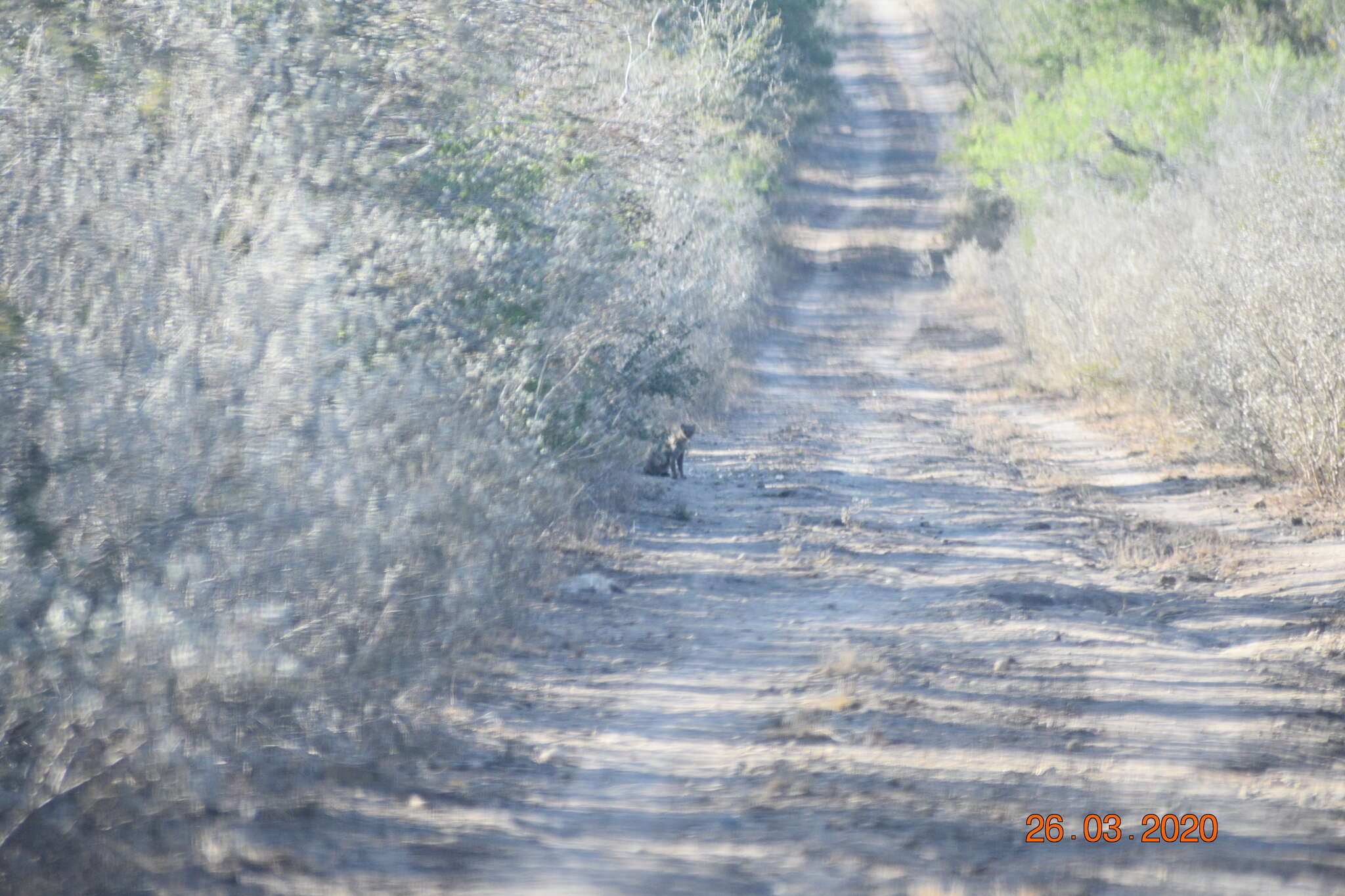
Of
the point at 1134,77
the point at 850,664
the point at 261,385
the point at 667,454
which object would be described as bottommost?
the point at 667,454

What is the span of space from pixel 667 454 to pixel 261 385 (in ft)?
18.7

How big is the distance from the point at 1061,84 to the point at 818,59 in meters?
9.18

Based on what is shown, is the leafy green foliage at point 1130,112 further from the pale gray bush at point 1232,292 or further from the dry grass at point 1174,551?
the dry grass at point 1174,551

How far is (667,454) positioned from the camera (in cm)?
955

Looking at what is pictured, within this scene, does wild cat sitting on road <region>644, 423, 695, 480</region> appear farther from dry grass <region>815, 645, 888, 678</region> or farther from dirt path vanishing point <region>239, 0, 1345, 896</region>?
dry grass <region>815, 645, 888, 678</region>

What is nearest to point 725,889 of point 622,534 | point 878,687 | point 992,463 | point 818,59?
point 878,687

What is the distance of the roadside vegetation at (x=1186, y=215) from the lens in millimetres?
8516

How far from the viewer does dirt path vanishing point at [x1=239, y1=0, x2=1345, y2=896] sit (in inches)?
140
